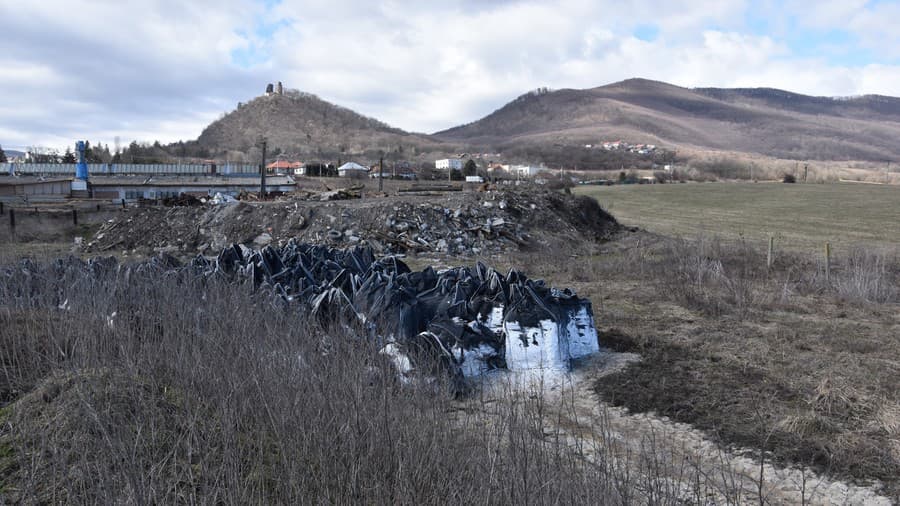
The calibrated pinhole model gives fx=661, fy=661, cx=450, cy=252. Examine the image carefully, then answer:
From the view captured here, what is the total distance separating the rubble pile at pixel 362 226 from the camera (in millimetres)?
20344

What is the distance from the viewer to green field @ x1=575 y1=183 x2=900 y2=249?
3069cm

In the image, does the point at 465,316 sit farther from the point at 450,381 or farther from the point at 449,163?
the point at 449,163

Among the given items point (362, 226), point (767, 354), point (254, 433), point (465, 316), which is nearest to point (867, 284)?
point (767, 354)

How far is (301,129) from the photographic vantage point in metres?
172

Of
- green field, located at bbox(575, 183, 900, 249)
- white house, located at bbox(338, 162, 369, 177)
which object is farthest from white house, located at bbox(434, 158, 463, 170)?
green field, located at bbox(575, 183, 900, 249)

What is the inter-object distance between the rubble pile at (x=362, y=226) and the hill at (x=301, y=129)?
11672cm

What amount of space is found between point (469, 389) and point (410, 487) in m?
3.63

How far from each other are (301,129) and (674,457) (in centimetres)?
17584

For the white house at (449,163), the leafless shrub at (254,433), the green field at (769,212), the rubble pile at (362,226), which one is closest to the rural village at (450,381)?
the leafless shrub at (254,433)

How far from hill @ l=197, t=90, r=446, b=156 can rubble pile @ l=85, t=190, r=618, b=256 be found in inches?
4595

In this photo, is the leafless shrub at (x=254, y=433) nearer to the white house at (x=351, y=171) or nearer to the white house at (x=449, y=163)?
the white house at (x=351, y=171)

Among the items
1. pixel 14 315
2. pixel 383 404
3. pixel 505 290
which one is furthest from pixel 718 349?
pixel 14 315

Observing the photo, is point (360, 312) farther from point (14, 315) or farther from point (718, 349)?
point (718, 349)

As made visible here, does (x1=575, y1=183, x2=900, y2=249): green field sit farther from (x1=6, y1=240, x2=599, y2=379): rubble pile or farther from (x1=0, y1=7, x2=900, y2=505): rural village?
(x1=6, y1=240, x2=599, y2=379): rubble pile
